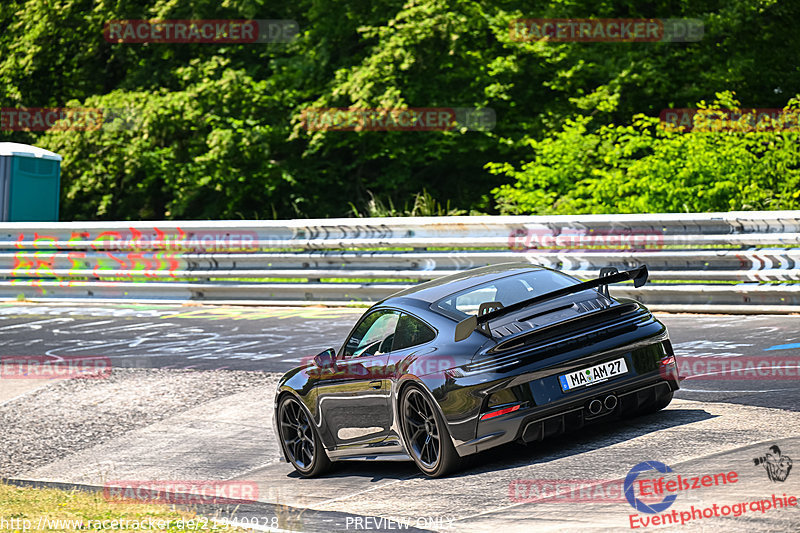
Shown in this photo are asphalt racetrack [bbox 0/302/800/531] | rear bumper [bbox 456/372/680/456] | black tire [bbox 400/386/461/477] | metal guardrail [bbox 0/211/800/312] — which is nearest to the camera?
asphalt racetrack [bbox 0/302/800/531]

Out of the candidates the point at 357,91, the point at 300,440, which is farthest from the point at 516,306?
the point at 357,91

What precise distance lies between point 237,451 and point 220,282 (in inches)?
310

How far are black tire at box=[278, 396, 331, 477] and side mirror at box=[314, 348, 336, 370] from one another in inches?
15.6

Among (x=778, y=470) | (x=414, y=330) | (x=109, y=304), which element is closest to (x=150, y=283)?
(x=109, y=304)

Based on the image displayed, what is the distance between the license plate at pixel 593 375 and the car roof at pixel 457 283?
3.48 ft

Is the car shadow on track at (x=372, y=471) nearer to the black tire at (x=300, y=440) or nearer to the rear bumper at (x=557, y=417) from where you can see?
the black tire at (x=300, y=440)

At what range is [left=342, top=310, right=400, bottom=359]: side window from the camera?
7.82 m

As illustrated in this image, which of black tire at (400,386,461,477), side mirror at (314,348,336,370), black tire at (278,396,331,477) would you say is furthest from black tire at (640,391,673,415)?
black tire at (278,396,331,477)

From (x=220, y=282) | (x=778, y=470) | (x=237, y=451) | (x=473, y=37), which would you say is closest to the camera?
(x=778, y=470)

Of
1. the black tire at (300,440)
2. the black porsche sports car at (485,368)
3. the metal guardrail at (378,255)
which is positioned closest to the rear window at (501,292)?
the black porsche sports car at (485,368)

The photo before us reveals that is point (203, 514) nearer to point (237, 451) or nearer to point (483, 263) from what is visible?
point (237, 451)

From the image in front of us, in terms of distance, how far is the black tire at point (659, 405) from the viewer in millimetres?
7850

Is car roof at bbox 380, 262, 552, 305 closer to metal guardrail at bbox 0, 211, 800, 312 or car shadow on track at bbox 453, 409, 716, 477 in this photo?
car shadow on track at bbox 453, 409, 716, 477

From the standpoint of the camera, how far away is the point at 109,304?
17672 millimetres
